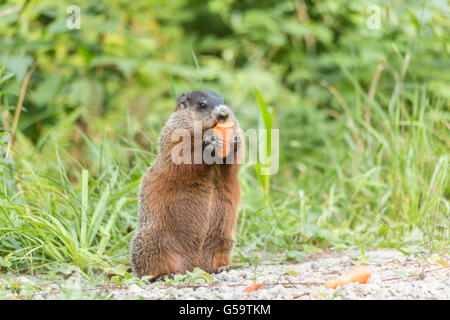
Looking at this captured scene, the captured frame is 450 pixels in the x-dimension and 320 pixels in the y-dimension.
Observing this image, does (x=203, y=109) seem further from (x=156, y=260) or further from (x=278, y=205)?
(x=278, y=205)

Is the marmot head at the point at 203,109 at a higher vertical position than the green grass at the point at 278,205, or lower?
higher

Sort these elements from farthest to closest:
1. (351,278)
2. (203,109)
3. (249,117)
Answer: (249,117) < (203,109) < (351,278)

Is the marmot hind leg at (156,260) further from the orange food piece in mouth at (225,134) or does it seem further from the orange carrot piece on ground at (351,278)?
the orange carrot piece on ground at (351,278)

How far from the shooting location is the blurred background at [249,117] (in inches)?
156

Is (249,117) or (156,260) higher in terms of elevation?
(249,117)

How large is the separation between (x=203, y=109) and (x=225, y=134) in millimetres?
265

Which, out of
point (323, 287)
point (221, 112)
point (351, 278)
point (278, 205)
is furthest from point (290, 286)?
point (278, 205)

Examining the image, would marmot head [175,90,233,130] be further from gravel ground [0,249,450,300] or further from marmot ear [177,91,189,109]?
gravel ground [0,249,450,300]

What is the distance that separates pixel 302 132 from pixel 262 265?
342 cm

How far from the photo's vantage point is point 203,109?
3.48 metres

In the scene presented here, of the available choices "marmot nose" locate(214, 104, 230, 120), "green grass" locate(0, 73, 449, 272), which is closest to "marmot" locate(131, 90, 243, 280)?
"marmot nose" locate(214, 104, 230, 120)

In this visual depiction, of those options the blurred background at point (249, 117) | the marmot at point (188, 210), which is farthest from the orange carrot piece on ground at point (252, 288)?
the blurred background at point (249, 117)
